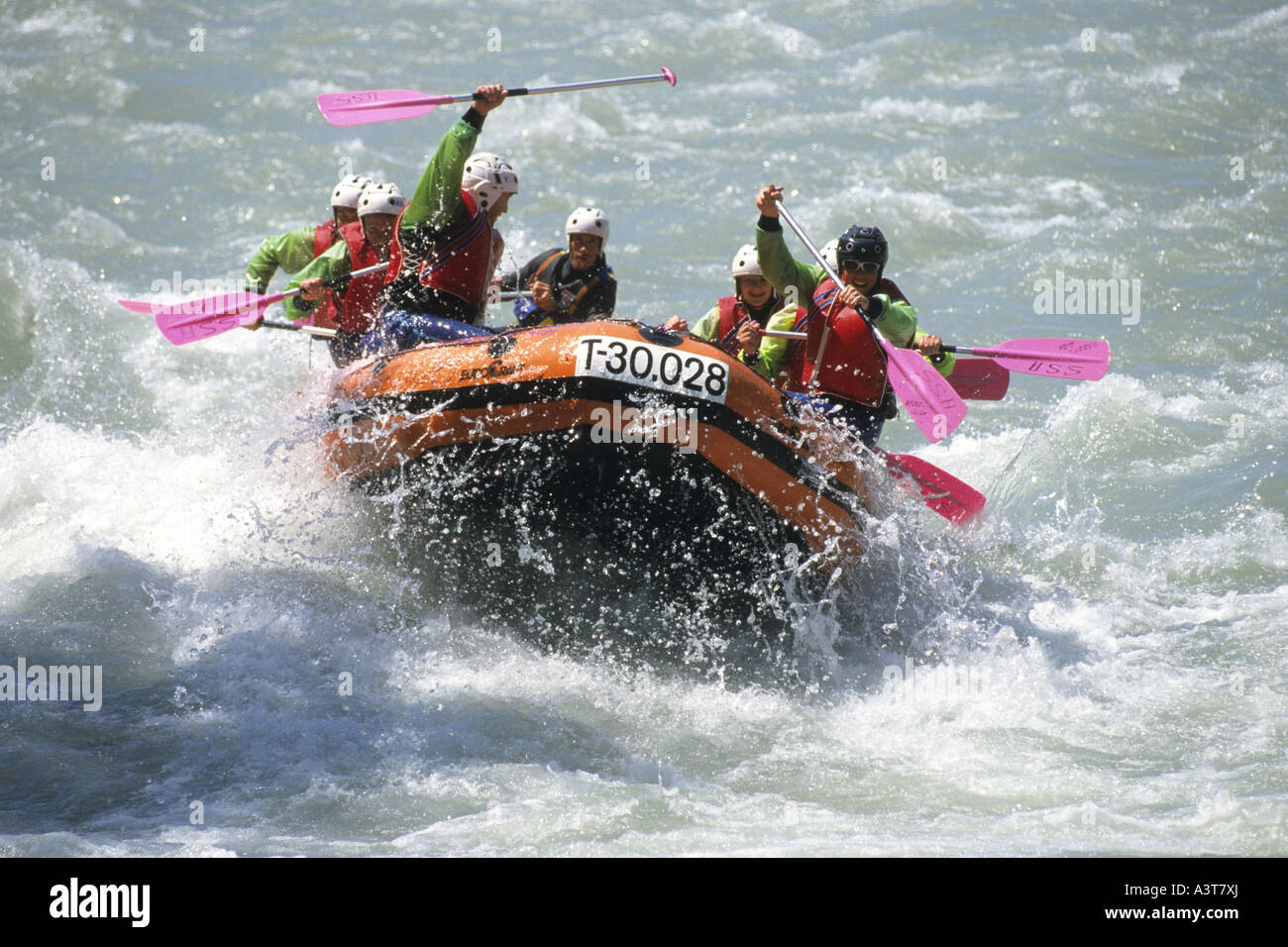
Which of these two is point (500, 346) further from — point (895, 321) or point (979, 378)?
point (979, 378)

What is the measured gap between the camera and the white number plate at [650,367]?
557 centimetres

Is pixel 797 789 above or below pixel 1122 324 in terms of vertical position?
below

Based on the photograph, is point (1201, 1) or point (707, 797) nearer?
point (707, 797)

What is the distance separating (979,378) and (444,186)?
322cm

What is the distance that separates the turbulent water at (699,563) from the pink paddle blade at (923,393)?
0.65m

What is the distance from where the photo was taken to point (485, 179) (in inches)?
252

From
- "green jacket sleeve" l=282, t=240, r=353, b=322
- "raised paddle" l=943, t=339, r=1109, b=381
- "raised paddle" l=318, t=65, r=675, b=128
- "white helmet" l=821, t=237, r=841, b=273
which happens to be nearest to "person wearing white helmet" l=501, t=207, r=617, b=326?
"raised paddle" l=318, t=65, r=675, b=128

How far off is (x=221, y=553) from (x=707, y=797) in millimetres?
3093

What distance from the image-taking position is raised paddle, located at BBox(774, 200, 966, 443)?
597 cm

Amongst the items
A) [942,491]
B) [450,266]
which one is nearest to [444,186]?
[450,266]

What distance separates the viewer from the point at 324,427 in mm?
6453

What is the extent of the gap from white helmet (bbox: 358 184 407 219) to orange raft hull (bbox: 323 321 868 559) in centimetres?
104
